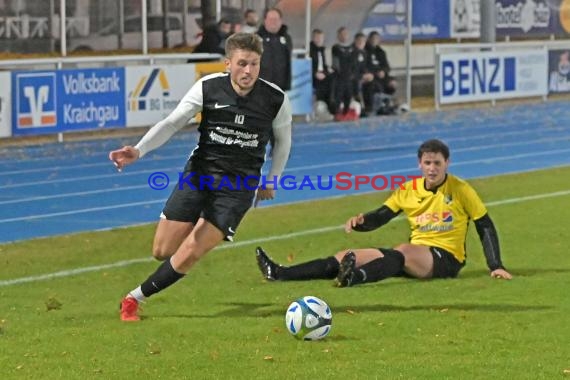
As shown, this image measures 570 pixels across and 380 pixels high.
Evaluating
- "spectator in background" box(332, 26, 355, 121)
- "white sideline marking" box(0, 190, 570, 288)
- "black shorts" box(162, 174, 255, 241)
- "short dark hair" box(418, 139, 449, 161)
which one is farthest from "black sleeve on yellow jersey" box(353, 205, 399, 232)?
"spectator in background" box(332, 26, 355, 121)

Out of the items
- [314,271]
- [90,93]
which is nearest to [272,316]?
[314,271]

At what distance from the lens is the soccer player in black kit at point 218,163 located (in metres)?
9.70

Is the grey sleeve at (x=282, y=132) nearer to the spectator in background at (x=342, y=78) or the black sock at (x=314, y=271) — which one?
the black sock at (x=314, y=271)

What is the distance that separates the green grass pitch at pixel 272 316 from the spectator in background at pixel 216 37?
1265cm

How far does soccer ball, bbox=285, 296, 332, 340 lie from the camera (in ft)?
28.4

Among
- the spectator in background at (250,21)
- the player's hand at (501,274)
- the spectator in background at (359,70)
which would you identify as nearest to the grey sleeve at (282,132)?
the player's hand at (501,274)

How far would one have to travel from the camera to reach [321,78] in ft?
95.8

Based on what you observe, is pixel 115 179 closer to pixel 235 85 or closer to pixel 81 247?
pixel 81 247

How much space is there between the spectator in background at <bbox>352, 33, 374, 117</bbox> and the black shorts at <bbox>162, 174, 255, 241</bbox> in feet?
65.8

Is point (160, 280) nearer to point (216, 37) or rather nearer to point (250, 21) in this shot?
point (250, 21)

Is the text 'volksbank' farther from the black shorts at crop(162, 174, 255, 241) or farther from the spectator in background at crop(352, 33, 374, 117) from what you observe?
the black shorts at crop(162, 174, 255, 241)

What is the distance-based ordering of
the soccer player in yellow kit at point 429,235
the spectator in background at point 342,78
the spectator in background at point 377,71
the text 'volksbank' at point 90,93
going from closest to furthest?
the soccer player in yellow kit at point 429,235 < the text 'volksbank' at point 90,93 < the spectator in background at point 342,78 < the spectator in background at point 377,71

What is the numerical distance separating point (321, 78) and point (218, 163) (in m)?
19.5

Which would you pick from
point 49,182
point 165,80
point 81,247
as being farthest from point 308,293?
point 165,80
